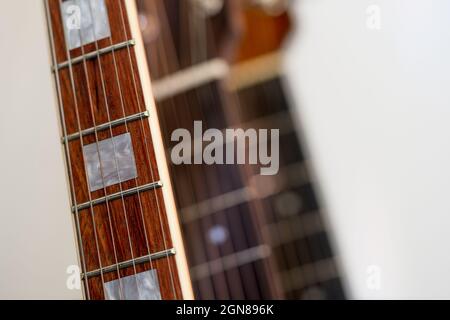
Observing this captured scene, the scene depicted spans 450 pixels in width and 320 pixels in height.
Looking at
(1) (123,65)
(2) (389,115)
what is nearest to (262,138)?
(2) (389,115)

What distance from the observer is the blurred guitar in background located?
5.96 feet

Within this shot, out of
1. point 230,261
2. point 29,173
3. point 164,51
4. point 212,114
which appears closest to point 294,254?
point 230,261

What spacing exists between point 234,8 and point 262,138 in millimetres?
371

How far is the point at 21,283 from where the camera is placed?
1402mm

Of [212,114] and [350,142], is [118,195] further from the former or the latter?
[350,142]

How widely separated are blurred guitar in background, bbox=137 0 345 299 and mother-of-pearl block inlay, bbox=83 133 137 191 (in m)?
0.71

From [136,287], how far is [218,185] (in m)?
0.77

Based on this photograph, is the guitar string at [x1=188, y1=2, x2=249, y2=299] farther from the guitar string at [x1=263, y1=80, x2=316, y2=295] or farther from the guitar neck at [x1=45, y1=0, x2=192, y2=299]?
the guitar neck at [x1=45, y1=0, x2=192, y2=299]

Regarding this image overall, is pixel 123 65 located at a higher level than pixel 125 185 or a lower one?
higher

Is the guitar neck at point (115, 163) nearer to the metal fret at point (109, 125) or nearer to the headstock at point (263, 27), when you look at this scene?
the metal fret at point (109, 125)

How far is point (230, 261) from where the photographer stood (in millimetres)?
1818

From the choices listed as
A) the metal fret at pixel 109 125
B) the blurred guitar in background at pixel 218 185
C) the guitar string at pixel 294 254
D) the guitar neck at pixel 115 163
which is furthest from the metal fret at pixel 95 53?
the guitar string at pixel 294 254

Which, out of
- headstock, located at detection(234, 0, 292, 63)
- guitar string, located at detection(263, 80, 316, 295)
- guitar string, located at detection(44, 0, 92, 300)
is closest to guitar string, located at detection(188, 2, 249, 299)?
headstock, located at detection(234, 0, 292, 63)
